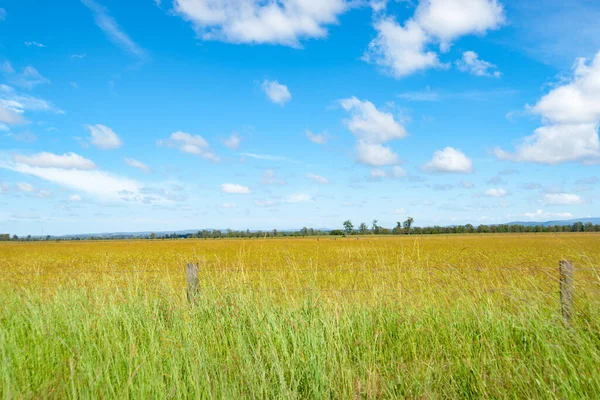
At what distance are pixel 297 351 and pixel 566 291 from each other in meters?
3.98

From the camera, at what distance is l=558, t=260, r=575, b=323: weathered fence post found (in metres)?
4.98

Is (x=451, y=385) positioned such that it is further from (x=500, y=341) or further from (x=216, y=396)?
(x=216, y=396)

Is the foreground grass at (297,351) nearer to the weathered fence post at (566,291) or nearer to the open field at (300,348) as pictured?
the open field at (300,348)

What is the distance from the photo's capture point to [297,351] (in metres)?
3.70

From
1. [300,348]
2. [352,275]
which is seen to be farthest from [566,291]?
[352,275]

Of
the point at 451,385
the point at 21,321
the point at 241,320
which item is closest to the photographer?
the point at 451,385

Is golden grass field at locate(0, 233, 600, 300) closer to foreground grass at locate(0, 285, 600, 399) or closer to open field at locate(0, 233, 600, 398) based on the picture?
open field at locate(0, 233, 600, 398)

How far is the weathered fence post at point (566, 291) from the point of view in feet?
16.3

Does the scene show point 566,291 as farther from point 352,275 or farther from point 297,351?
point 352,275

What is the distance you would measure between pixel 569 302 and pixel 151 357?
5.20m

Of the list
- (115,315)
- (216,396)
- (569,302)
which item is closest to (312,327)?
(216,396)

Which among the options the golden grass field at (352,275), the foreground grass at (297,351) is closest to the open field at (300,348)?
the foreground grass at (297,351)

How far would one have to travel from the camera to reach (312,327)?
4043 mm

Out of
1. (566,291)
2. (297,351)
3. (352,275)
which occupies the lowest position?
(297,351)
